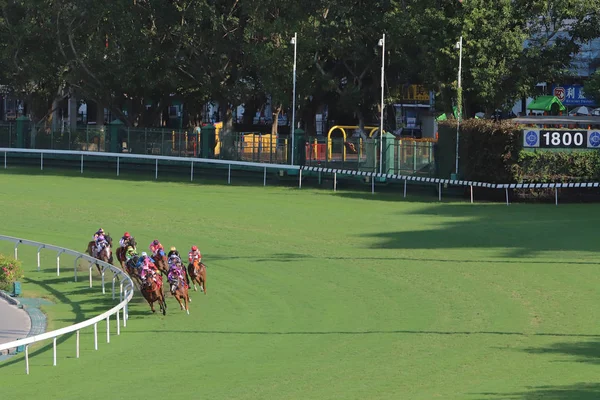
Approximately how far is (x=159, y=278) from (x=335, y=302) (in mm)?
3307

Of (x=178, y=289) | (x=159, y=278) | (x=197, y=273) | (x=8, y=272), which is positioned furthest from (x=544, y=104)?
(x=159, y=278)

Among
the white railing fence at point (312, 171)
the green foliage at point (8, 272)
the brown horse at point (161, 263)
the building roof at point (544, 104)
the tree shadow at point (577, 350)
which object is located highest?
the building roof at point (544, 104)

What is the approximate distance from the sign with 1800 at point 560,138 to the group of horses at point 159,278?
15652 millimetres

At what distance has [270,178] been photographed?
130 feet

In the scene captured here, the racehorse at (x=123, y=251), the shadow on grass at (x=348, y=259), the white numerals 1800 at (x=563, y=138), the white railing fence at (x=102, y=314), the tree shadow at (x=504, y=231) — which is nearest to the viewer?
the white railing fence at (x=102, y=314)

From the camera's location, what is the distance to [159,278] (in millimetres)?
18938

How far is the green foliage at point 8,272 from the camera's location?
72.5 feet

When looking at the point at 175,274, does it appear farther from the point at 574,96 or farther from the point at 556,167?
the point at 574,96

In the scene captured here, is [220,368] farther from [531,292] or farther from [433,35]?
[433,35]

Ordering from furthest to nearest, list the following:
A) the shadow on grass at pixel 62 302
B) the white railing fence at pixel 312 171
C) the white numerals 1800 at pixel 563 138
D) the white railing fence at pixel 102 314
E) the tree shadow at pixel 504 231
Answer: the white numerals 1800 at pixel 563 138 → the white railing fence at pixel 312 171 → the tree shadow at pixel 504 231 → the shadow on grass at pixel 62 302 → the white railing fence at pixel 102 314

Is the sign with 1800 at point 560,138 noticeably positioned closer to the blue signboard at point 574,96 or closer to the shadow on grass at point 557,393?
the blue signboard at point 574,96

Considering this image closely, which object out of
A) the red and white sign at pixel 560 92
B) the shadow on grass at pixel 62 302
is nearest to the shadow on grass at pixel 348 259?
the shadow on grass at pixel 62 302

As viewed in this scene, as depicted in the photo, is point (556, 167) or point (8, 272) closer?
point (8, 272)

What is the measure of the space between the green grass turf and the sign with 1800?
268 cm
